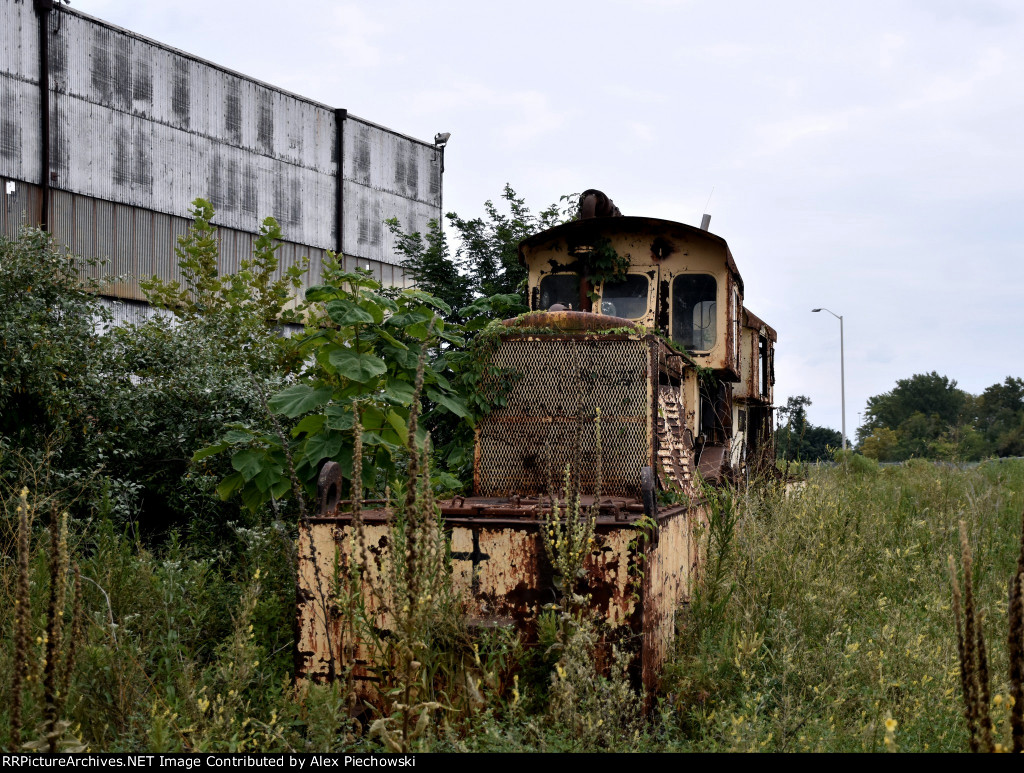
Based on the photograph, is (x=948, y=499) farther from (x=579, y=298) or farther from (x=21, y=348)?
(x=21, y=348)

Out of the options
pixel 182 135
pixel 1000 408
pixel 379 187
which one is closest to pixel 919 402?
pixel 1000 408

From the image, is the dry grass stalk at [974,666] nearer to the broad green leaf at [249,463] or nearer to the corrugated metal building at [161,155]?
the broad green leaf at [249,463]

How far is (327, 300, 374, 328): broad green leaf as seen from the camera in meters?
5.41

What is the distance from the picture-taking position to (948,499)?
35.1 feet

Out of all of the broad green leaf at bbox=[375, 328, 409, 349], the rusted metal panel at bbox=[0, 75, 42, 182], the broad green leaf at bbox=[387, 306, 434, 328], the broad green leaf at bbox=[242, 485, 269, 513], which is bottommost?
the broad green leaf at bbox=[242, 485, 269, 513]

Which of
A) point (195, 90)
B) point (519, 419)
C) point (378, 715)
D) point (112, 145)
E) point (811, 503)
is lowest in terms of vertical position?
point (378, 715)

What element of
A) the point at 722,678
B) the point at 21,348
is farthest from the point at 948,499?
Result: the point at 21,348

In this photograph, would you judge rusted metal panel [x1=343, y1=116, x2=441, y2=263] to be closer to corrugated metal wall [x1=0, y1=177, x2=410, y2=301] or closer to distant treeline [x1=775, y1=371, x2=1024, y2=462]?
corrugated metal wall [x1=0, y1=177, x2=410, y2=301]

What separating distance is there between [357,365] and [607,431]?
171cm

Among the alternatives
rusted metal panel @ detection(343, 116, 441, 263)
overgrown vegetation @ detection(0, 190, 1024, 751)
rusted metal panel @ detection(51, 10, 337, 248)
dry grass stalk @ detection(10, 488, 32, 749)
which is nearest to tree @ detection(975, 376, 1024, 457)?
rusted metal panel @ detection(343, 116, 441, 263)

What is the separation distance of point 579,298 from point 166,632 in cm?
455

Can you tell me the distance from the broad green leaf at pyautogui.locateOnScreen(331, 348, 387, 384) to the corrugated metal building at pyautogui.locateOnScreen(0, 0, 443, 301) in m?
13.9

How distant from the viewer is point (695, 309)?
26.4ft

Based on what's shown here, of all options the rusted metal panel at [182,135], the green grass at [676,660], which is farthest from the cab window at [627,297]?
the rusted metal panel at [182,135]
